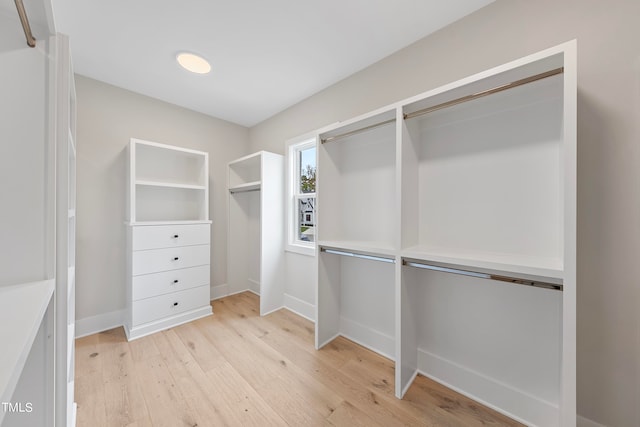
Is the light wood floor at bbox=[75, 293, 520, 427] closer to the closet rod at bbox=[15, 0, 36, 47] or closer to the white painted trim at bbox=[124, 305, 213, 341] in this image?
the white painted trim at bbox=[124, 305, 213, 341]

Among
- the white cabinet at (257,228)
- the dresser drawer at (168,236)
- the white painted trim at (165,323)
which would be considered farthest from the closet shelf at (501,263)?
the white painted trim at (165,323)

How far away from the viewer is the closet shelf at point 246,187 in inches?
112

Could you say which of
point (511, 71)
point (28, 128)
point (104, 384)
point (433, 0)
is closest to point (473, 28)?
point (433, 0)

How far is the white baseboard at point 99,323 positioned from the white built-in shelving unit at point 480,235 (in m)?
2.11

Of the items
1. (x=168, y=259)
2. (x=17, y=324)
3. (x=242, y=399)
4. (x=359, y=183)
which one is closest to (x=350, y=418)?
(x=242, y=399)

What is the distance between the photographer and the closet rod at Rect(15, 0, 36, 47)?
663 millimetres

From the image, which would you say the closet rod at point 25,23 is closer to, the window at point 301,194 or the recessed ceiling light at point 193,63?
the recessed ceiling light at point 193,63

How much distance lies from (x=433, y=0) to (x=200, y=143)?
9.17ft

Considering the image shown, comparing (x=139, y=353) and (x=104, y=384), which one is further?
(x=139, y=353)

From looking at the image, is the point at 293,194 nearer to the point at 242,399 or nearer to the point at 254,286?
the point at 254,286

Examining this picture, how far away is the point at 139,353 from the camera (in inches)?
77.2

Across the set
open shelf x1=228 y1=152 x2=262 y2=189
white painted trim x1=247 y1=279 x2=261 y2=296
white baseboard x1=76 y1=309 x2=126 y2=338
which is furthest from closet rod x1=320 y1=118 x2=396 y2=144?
white baseboard x1=76 y1=309 x2=126 y2=338

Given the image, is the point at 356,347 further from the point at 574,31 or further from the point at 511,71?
the point at 574,31

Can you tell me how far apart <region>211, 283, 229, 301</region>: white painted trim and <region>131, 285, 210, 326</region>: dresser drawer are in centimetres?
49
